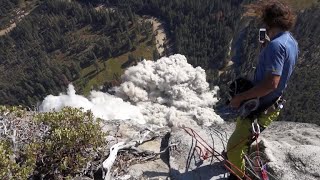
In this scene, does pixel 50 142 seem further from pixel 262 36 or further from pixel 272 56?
pixel 262 36

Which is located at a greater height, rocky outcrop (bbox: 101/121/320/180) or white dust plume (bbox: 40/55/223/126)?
rocky outcrop (bbox: 101/121/320/180)

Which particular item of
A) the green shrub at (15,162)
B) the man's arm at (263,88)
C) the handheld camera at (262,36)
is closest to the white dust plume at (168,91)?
the green shrub at (15,162)

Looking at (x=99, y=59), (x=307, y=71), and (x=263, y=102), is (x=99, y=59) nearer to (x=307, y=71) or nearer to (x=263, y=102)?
(x=307, y=71)

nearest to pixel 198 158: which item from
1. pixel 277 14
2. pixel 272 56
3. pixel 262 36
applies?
pixel 262 36

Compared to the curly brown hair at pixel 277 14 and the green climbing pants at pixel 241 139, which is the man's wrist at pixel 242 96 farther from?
the curly brown hair at pixel 277 14

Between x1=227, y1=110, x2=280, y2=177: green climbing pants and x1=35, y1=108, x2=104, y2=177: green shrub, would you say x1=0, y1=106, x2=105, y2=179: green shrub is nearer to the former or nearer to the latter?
x1=35, y1=108, x2=104, y2=177: green shrub

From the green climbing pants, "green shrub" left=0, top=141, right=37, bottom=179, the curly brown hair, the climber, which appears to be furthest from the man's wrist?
"green shrub" left=0, top=141, right=37, bottom=179

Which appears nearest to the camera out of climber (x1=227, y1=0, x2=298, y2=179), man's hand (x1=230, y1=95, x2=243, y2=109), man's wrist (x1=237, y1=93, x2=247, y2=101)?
climber (x1=227, y1=0, x2=298, y2=179)

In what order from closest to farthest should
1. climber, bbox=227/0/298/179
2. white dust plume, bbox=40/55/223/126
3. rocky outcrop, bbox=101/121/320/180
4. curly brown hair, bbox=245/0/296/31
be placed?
climber, bbox=227/0/298/179 → curly brown hair, bbox=245/0/296/31 → rocky outcrop, bbox=101/121/320/180 → white dust plume, bbox=40/55/223/126
